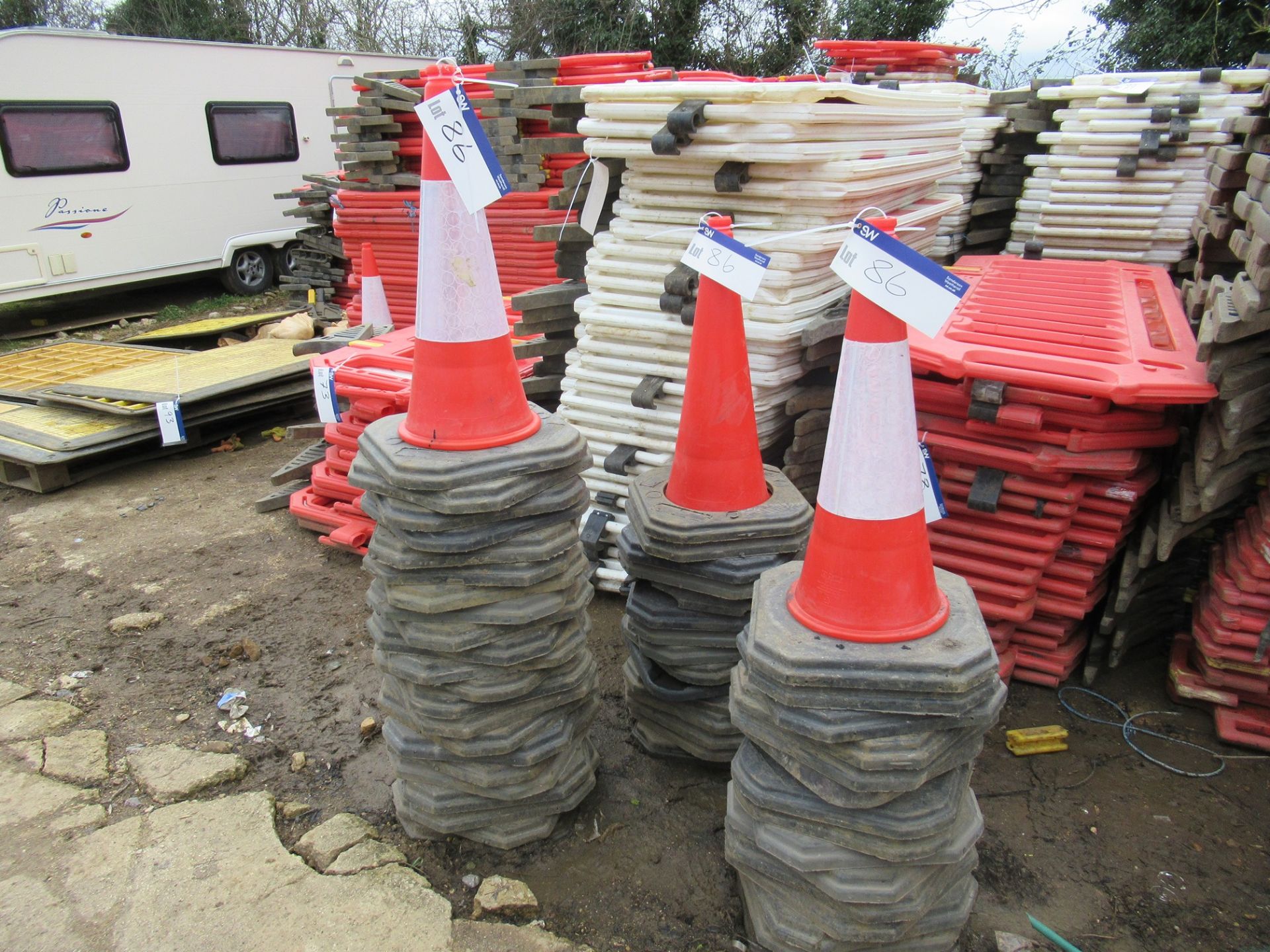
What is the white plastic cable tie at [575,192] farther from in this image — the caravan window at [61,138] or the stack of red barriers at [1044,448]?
the caravan window at [61,138]

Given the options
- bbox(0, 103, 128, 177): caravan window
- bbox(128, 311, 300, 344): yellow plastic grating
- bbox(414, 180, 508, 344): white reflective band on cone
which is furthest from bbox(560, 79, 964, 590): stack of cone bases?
bbox(0, 103, 128, 177): caravan window

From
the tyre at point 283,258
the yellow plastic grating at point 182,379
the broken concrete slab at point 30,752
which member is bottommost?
the broken concrete slab at point 30,752

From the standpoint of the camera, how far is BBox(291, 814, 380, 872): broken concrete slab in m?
2.97

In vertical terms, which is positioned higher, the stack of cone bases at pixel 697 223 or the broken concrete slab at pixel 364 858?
the stack of cone bases at pixel 697 223

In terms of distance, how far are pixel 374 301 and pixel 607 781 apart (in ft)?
19.3

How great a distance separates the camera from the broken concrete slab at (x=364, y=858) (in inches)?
114

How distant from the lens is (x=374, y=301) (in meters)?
7.85

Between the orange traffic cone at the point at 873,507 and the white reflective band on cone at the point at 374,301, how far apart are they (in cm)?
641

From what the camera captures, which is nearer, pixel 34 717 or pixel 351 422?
pixel 34 717

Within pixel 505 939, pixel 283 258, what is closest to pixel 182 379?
pixel 505 939

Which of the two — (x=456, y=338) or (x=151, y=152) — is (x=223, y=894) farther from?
(x=151, y=152)

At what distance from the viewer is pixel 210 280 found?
13.4 metres

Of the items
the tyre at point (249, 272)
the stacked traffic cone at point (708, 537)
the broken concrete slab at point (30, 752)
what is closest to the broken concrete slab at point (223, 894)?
the broken concrete slab at point (30, 752)

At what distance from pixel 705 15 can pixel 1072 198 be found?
13870 mm
